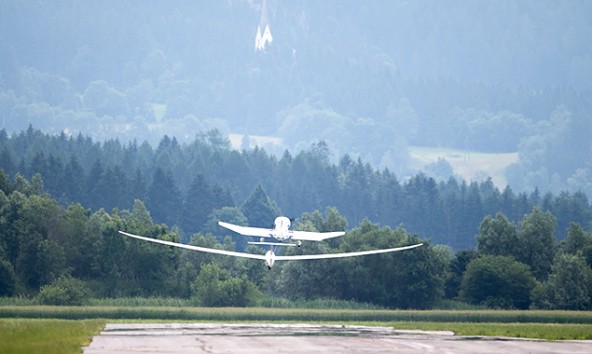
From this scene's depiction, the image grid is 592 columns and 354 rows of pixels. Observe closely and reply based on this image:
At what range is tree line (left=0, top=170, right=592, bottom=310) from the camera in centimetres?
11744

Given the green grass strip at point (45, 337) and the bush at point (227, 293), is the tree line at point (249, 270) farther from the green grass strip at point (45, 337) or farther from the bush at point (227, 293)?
the green grass strip at point (45, 337)

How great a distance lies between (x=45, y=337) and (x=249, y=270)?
72.6 meters

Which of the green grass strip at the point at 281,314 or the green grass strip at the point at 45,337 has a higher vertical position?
the green grass strip at the point at 281,314

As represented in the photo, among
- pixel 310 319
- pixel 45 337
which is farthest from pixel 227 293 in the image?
pixel 45 337

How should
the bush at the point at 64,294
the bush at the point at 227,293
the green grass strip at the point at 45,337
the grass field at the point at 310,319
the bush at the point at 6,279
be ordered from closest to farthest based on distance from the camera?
the green grass strip at the point at 45,337
the grass field at the point at 310,319
the bush at the point at 64,294
the bush at the point at 227,293
the bush at the point at 6,279

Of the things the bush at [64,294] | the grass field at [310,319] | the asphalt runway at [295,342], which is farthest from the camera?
the bush at [64,294]

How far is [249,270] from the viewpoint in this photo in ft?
433

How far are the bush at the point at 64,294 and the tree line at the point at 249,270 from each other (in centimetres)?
577

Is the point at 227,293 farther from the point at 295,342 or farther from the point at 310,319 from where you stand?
the point at 295,342

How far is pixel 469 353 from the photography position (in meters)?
56.0

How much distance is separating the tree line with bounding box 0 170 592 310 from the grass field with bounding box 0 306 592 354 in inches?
510

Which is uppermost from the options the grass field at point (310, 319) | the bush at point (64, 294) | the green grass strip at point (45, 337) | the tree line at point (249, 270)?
the tree line at point (249, 270)

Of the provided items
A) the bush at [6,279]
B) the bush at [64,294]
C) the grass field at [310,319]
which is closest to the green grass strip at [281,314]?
the grass field at [310,319]

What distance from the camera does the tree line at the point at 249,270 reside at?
117438mm
